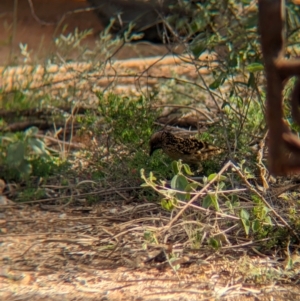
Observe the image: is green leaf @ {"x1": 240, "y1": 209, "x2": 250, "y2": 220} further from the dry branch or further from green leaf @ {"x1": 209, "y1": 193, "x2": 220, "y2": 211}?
the dry branch

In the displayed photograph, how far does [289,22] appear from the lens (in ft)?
19.2

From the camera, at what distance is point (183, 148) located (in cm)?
596

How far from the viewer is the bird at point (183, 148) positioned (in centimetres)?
580

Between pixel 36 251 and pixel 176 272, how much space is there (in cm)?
103

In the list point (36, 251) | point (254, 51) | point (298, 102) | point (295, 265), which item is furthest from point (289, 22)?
point (298, 102)

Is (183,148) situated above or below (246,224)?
below

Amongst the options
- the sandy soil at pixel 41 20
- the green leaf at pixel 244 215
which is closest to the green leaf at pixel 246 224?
the green leaf at pixel 244 215

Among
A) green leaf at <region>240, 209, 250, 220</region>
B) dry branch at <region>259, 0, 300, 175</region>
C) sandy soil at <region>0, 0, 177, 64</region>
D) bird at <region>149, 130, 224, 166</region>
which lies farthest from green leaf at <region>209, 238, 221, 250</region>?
sandy soil at <region>0, 0, 177, 64</region>

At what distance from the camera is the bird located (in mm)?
5797

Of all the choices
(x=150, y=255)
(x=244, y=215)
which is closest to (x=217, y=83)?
(x=244, y=215)

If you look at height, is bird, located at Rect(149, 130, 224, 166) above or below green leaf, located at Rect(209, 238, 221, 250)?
below

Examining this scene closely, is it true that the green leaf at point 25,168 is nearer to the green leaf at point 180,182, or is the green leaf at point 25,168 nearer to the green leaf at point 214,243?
the green leaf at point 180,182

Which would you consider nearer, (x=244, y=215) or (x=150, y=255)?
(x=244, y=215)

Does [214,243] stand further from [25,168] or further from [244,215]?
[25,168]
